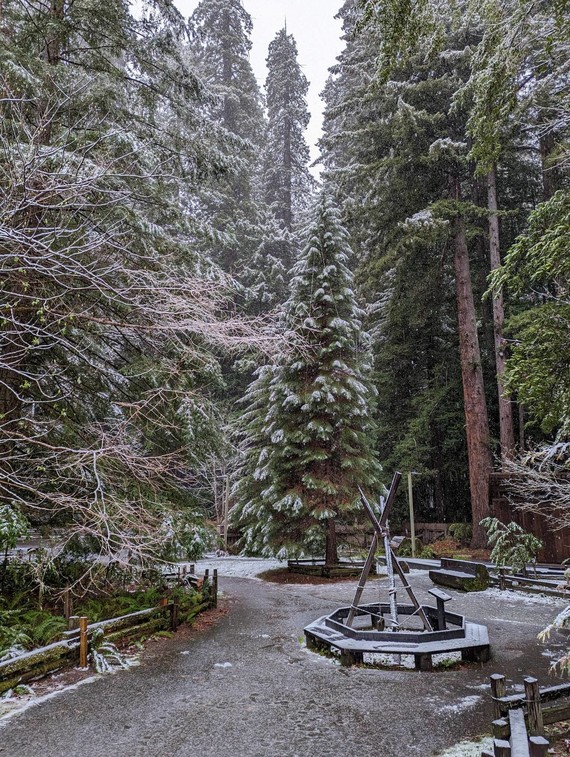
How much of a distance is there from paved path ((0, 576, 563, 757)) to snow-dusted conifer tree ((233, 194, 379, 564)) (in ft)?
18.5

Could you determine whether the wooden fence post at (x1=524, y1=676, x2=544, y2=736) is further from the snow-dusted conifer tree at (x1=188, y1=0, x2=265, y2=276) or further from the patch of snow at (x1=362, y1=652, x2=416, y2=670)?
the snow-dusted conifer tree at (x1=188, y1=0, x2=265, y2=276)

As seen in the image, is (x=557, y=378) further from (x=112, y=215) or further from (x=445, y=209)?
(x=445, y=209)

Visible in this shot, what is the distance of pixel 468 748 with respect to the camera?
4.32m

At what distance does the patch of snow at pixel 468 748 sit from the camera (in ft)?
13.8

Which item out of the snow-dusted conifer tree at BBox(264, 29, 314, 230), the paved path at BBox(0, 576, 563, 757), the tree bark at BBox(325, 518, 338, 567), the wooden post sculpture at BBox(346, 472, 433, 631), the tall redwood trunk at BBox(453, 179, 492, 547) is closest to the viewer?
the paved path at BBox(0, 576, 563, 757)

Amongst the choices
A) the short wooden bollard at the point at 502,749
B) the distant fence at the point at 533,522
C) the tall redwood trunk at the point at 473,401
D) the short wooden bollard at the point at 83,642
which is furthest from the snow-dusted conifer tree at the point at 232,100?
the short wooden bollard at the point at 502,749

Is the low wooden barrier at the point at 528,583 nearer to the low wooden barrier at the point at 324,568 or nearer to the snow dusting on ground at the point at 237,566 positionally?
the low wooden barrier at the point at 324,568

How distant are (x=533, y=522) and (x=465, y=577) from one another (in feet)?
13.9

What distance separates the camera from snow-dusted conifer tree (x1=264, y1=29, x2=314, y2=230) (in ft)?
109

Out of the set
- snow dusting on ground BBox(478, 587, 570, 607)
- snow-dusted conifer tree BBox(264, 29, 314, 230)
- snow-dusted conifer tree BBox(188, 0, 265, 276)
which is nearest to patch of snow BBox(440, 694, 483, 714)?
snow dusting on ground BBox(478, 587, 570, 607)

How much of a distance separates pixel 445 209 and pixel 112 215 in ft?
37.8

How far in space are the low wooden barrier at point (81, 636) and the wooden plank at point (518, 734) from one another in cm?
530

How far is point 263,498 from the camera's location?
45.4 ft

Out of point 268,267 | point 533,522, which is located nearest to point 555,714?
point 533,522
